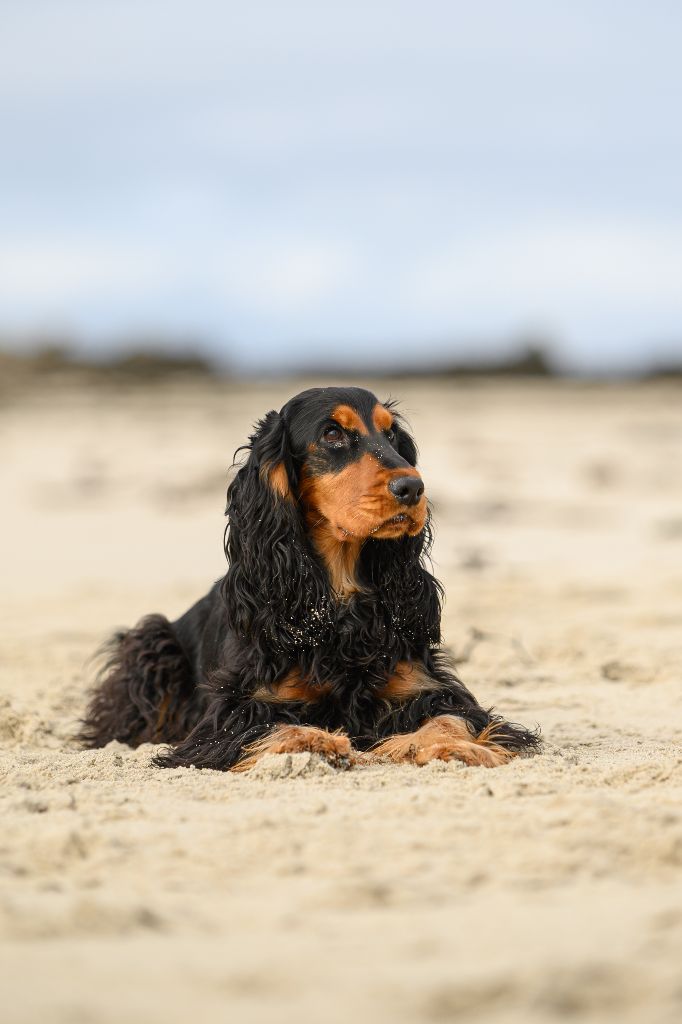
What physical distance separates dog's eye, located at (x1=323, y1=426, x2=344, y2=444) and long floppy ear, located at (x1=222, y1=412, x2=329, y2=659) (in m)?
0.18

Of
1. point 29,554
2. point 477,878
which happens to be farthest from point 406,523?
point 29,554

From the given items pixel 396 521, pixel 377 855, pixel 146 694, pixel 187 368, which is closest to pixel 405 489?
pixel 396 521

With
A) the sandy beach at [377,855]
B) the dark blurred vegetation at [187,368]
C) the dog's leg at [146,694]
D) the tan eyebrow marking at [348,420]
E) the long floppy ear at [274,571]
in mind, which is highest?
the dark blurred vegetation at [187,368]

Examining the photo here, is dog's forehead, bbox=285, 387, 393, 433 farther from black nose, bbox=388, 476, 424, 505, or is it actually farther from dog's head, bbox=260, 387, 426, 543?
black nose, bbox=388, 476, 424, 505

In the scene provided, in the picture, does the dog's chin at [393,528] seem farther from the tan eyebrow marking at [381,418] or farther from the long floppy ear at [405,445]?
the long floppy ear at [405,445]

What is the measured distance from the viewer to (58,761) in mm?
4363

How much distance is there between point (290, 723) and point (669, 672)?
7.64 ft

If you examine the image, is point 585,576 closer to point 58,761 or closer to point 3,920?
point 58,761

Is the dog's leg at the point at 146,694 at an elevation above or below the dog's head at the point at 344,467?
below

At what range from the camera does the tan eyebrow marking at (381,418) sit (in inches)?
184

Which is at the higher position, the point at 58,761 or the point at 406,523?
the point at 406,523

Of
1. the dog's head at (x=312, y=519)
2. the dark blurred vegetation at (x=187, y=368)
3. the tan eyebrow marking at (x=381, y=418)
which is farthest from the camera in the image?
the dark blurred vegetation at (x=187, y=368)


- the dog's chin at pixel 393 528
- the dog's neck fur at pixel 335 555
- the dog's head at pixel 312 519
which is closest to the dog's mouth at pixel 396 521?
the dog's chin at pixel 393 528

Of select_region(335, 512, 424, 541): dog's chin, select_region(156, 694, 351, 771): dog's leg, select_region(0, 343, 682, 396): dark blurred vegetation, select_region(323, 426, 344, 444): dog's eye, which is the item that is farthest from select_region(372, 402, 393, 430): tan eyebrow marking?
select_region(0, 343, 682, 396): dark blurred vegetation
